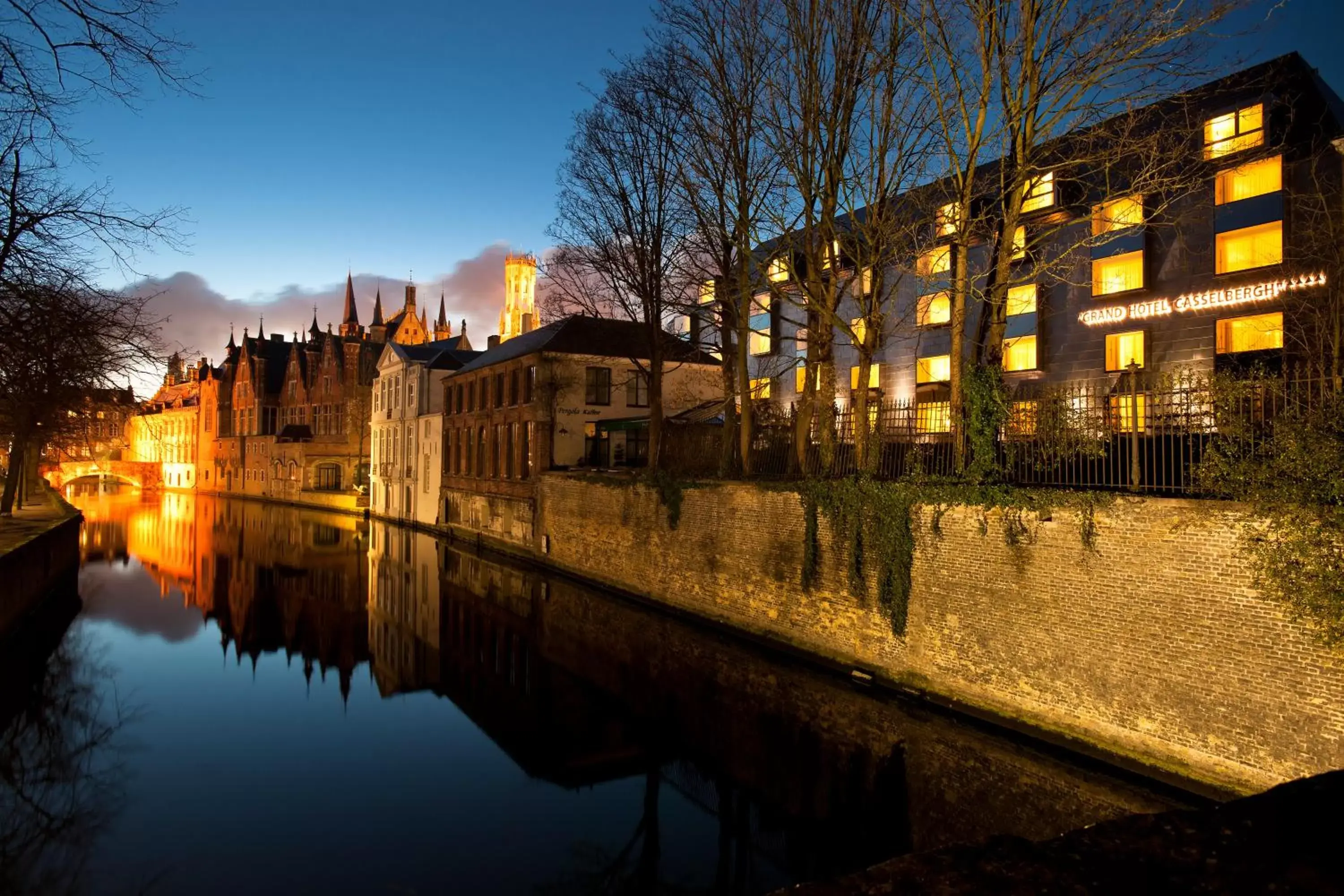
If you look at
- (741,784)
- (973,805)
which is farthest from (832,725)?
(973,805)

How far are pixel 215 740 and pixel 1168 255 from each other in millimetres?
25269

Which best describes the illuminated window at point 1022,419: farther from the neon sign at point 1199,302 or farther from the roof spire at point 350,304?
the roof spire at point 350,304

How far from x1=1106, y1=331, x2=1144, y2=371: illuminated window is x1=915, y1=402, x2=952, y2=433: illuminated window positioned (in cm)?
1190

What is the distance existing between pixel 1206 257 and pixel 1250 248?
964 mm

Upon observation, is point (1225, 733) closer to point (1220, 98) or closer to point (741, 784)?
point (741, 784)

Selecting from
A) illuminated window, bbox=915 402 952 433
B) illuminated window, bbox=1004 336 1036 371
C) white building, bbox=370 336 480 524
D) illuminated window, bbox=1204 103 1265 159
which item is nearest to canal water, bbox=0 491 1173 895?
illuminated window, bbox=915 402 952 433

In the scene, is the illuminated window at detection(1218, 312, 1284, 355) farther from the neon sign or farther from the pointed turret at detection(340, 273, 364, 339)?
the pointed turret at detection(340, 273, 364, 339)

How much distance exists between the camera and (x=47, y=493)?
→ 41406mm

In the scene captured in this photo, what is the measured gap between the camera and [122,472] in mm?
77562

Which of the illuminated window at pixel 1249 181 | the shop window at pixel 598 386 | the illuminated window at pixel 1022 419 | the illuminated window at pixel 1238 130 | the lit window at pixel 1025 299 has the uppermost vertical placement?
the illuminated window at pixel 1238 130

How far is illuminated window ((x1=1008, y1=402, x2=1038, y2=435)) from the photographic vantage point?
10844 millimetres

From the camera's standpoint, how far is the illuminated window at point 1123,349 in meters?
22.1

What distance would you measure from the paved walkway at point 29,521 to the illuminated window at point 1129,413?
18.6 metres

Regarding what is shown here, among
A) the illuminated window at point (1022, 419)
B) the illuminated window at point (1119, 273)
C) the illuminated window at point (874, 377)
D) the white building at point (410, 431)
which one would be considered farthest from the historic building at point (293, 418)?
the illuminated window at point (1022, 419)
